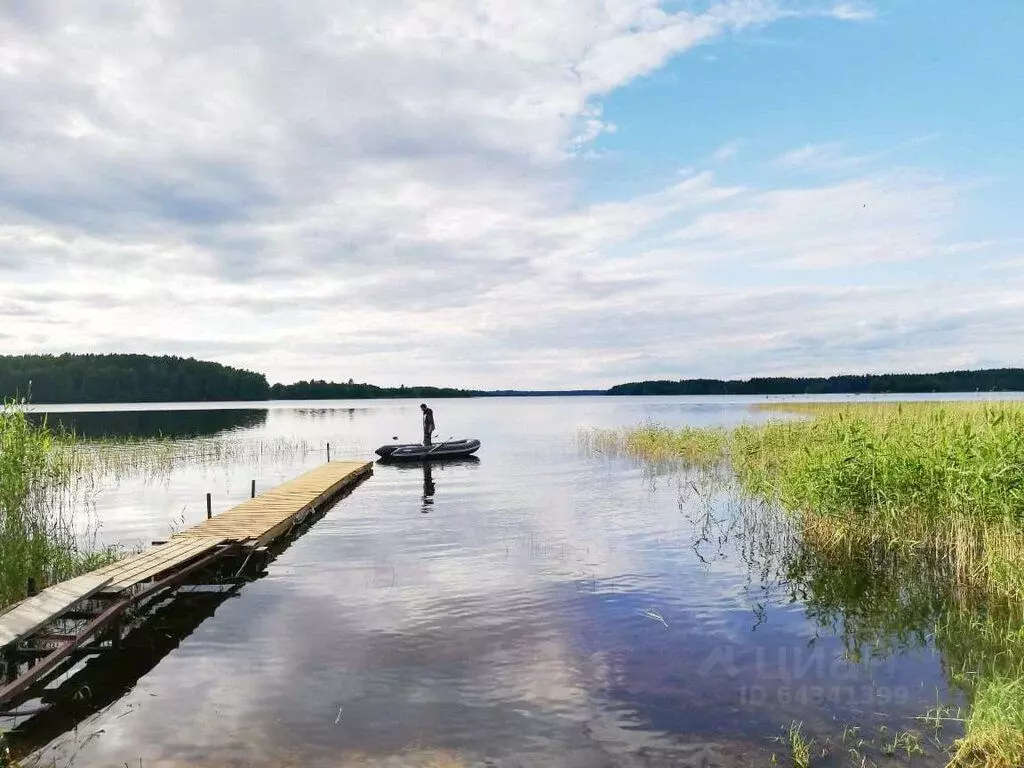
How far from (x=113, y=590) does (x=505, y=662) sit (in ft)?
20.4

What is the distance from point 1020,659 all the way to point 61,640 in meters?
12.8

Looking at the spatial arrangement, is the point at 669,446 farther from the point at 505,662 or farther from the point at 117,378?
the point at 117,378

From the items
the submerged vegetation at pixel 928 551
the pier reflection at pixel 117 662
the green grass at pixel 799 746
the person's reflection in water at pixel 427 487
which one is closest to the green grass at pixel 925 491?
the submerged vegetation at pixel 928 551

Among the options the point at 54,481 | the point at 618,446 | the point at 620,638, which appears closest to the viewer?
the point at 620,638

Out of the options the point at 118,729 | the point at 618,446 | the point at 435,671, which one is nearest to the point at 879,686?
the point at 435,671

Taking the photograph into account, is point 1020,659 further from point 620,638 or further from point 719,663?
point 620,638

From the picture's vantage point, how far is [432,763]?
22.5 feet

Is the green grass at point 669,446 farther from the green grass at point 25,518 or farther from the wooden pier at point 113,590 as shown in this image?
the green grass at point 25,518

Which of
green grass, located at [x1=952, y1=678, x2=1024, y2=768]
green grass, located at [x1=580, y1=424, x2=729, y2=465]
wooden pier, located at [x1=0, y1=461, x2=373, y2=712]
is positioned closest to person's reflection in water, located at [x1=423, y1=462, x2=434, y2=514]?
wooden pier, located at [x1=0, y1=461, x2=373, y2=712]

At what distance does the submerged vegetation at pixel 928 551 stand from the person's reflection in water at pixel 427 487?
11187 mm

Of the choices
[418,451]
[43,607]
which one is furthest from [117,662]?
[418,451]

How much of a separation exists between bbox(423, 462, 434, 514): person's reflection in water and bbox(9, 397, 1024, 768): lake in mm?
4928

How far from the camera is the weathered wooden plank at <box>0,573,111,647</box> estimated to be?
810 centimetres

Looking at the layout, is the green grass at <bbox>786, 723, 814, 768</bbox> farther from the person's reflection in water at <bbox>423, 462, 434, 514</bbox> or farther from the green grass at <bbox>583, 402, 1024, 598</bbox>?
the person's reflection in water at <bbox>423, 462, 434, 514</bbox>
